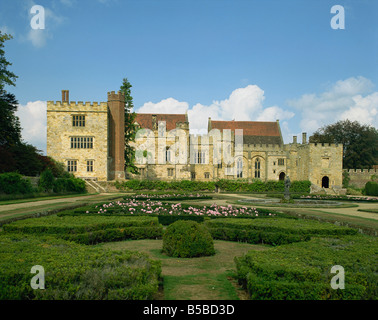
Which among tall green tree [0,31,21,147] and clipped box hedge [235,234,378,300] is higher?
tall green tree [0,31,21,147]

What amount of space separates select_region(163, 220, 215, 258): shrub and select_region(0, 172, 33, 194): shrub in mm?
18900

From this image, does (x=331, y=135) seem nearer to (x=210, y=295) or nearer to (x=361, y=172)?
(x=361, y=172)

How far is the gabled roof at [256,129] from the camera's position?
57500 mm

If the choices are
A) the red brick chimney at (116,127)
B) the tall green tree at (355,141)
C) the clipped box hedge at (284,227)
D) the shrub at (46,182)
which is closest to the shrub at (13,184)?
the shrub at (46,182)

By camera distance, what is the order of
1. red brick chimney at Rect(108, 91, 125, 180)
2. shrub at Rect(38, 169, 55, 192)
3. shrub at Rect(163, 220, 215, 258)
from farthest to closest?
red brick chimney at Rect(108, 91, 125, 180) → shrub at Rect(38, 169, 55, 192) → shrub at Rect(163, 220, 215, 258)

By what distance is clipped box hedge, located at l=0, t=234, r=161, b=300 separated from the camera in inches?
198

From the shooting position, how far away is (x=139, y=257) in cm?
Answer: 674

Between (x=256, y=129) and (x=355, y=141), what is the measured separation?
1583cm

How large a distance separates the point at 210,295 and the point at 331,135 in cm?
5786

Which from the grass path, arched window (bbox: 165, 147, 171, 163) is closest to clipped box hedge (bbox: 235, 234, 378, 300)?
the grass path
